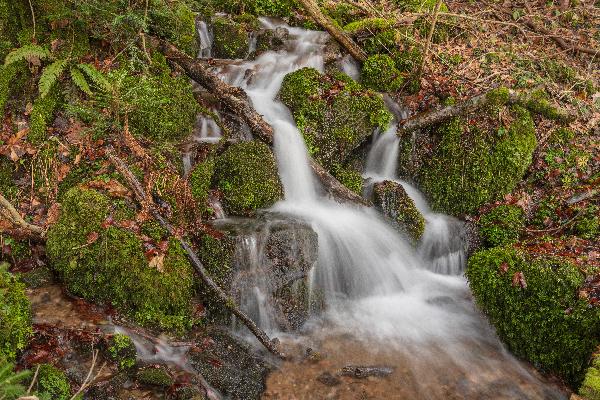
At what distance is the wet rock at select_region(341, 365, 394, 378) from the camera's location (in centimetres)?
528

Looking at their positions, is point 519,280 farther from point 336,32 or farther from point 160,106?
point 336,32

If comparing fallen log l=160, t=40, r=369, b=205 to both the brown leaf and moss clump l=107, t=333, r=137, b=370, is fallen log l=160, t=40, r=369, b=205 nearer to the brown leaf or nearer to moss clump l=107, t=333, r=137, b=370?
the brown leaf

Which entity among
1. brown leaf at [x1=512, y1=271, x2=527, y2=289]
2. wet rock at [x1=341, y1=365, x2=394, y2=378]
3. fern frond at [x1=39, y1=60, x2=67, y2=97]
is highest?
fern frond at [x1=39, y1=60, x2=67, y2=97]

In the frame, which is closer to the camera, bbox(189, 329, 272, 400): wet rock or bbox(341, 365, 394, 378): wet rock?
bbox(189, 329, 272, 400): wet rock

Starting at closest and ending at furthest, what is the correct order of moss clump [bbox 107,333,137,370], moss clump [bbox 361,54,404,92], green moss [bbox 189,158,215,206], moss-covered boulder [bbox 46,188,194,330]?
moss clump [bbox 107,333,137,370], moss-covered boulder [bbox 46,188,194,330], green moss [bbox 189,158,215,206], moss clump [bbox 361,54,404,92]

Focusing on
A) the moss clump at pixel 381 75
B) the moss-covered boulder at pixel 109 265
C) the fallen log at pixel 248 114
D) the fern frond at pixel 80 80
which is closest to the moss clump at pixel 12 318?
the moss-covered boulder at pixel 109 265

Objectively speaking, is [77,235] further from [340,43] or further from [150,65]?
[340,43]

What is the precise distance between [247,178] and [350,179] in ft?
7.01

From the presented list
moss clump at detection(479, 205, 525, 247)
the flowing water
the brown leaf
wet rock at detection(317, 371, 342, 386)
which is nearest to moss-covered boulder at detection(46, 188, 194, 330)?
the flowing water

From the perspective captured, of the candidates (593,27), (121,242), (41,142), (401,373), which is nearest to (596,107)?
(593,27)

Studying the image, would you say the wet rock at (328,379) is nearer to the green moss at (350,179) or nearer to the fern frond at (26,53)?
the green moss at (350,179)

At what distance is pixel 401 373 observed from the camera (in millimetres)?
5418

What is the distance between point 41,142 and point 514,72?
9.52 meters

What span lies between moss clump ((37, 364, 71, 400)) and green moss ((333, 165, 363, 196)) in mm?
5339
